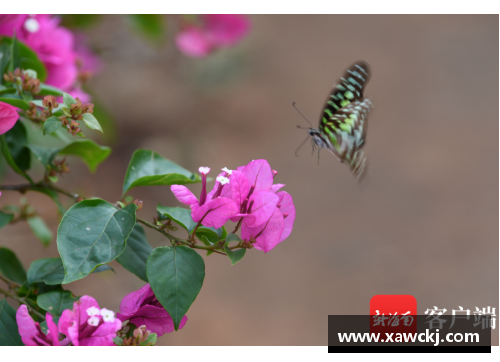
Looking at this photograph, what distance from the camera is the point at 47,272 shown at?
531 mm

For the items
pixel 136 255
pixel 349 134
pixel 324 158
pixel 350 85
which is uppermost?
pixel 324 158

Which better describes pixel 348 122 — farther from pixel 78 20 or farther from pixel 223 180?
pixel 78 20

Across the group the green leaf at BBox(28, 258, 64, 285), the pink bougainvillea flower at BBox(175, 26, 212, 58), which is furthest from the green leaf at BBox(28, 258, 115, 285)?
the pink bougainvillea flower at BBox(175, 26, 212, 58)

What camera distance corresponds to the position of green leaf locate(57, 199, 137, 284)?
43 cm

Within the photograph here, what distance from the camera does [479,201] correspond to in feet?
9.59

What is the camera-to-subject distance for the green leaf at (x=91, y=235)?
43 cm

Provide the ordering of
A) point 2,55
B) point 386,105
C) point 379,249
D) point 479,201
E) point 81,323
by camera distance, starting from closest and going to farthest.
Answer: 1. point 81,323
2. point 2,55
3. point 379,249
4. point 479,201
5. point 386,105

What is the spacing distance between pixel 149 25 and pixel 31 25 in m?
0.41

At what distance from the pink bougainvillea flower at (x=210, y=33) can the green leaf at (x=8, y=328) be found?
3.08 feet

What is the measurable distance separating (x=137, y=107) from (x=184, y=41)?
1.93 metres

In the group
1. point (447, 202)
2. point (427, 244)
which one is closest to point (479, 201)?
point (447, 202)

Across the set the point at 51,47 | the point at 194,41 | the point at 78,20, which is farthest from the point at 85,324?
the point at 194,41

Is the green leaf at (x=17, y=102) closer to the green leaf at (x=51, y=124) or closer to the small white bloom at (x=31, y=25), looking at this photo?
the green leaf at (x=51, y=124)

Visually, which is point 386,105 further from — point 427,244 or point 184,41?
point 184,41
